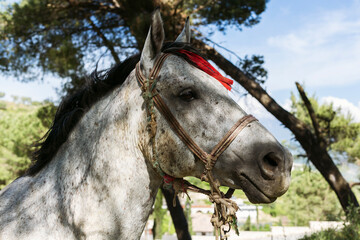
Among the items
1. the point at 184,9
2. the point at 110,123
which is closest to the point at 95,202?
the point at 110,123

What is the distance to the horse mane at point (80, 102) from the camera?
231cm

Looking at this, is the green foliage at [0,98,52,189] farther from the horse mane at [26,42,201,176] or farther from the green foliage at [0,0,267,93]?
the horse mane at [26,42,201,176]

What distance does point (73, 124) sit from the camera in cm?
234

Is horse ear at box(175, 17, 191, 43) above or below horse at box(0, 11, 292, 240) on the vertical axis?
above

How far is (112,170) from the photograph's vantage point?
202 centimetres

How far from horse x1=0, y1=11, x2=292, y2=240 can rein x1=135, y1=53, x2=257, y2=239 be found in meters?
0.01

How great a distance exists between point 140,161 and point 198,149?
39cm

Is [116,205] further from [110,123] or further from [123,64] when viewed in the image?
[123,64]

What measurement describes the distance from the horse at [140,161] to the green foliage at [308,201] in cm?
3196

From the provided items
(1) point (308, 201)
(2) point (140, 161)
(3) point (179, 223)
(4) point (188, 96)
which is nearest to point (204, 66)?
(4) point (188, 96)

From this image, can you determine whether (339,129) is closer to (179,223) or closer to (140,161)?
(179,223)

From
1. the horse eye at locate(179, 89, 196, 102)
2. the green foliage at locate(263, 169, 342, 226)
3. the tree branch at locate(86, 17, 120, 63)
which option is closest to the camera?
the horse eye at locate(179, 89, 196, 102)

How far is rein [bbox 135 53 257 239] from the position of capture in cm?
189

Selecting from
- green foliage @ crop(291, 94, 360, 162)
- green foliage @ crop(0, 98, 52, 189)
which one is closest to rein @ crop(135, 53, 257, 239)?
green foliage @ crop(291, 94, 360, 162)
